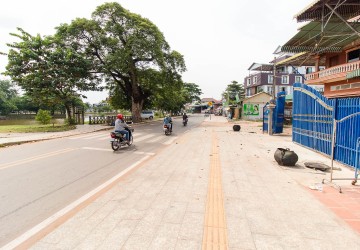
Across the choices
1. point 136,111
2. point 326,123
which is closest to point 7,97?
point 136,111

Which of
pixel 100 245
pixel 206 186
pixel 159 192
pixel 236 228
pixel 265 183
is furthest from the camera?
pixel 265 183

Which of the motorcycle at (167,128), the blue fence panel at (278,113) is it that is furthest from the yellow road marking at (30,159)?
the blue fence panel at (278,113)

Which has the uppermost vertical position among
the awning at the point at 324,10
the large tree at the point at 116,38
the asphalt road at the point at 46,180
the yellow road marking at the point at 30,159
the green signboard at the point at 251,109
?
the large tree at the point at 116,38

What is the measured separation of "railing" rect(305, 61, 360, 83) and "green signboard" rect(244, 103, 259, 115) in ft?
63.3

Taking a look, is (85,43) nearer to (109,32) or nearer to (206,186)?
(109,32)

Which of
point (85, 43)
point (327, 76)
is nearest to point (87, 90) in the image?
point (85, 43)

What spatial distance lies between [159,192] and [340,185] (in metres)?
4.64

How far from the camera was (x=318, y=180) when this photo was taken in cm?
674

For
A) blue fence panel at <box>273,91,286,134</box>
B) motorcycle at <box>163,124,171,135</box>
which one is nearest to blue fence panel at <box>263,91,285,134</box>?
blue fence panel at <box>273,91,286,134</box>

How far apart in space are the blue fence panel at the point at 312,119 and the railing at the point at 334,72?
7.09 metres

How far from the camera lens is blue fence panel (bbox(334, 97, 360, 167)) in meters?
7.81

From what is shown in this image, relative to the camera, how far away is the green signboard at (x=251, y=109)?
4322cm

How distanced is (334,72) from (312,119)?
11022mm

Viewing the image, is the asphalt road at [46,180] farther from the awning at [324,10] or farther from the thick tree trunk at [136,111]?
the thick tree trunk at [136,111]
